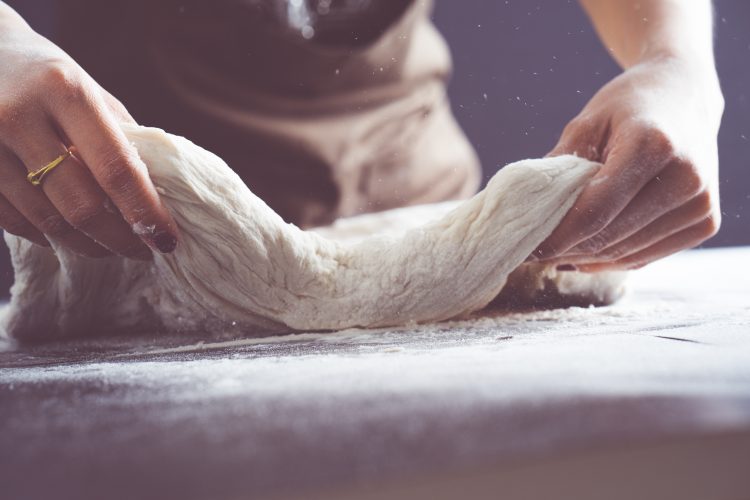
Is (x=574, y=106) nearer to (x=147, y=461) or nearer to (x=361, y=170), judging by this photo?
(x=361, y=170)

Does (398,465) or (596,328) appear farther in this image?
(596,328)

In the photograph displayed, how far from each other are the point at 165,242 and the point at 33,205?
14cm

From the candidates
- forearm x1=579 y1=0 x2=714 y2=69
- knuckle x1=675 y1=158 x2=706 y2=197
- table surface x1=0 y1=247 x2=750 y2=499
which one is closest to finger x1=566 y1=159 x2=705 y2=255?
knuckle x1=675 y1=158 x2=706 y2=197

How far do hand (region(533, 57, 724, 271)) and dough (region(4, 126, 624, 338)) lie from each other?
3cm

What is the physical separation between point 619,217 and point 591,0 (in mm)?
592

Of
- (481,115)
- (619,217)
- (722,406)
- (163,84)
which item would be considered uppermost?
(163,84)

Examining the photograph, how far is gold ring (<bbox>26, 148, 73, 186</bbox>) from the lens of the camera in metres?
0.63

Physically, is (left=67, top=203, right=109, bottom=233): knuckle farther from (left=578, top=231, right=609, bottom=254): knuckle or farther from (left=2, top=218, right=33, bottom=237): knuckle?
(left=578, top=231, right=609, bottom=254): knuckle

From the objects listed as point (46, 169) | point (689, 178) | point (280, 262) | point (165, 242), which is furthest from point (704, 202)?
point (46, 169)

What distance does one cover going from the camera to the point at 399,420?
1.18 ft

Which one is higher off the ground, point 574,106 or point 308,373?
point 574,106

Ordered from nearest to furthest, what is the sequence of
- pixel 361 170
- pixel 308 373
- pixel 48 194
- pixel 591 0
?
pixel 308 373 < pixel 48 194 < pixel 591 0 < pixel 361 170

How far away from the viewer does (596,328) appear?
2.35ft

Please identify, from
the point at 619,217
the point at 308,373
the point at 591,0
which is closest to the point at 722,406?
the point at 308,373
